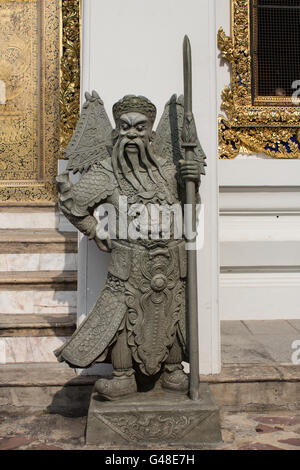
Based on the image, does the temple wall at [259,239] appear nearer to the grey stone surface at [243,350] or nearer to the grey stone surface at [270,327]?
the grey stone surface at [270,327]

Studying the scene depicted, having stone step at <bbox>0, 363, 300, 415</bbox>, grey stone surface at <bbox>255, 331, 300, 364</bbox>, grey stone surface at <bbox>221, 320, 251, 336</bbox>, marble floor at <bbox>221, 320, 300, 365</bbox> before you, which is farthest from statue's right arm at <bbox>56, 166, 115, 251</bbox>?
grey stone surface at <bbox>221, 320, 251, 336</bbox>

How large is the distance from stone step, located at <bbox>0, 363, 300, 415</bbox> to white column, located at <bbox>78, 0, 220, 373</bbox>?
0.16m

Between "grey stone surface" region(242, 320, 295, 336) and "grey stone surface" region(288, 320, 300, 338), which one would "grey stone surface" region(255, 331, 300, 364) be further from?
"grey stone surface" region(288, 320, 300, 338)

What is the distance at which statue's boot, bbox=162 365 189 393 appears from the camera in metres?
2.52

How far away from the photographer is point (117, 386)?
243cm

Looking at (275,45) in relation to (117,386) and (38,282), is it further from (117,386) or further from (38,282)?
(117,386)

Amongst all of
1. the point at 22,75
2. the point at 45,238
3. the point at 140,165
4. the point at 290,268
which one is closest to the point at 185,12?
the point at 140,165

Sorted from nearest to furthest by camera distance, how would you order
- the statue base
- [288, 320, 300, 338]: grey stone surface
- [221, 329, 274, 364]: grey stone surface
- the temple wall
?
the statue base
[221, 329, 274, 364]: grey stone surface
[288, 320, 300, 338]: grey stone surface
the temple wall

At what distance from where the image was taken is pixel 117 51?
2934mm

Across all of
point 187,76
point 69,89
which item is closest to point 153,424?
point 187,76

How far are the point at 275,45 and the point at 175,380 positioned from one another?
11.5 ft

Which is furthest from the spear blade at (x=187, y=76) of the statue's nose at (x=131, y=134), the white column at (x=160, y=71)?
the white column at (x=160, y=71)

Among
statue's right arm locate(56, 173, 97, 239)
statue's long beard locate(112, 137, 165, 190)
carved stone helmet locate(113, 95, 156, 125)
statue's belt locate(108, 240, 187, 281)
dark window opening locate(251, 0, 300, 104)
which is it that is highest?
dark window opening locate(251, 0, 300, 104)

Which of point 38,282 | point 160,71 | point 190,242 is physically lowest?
point 38,282
